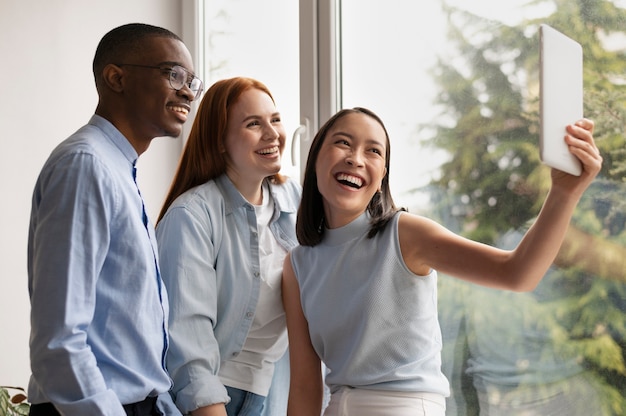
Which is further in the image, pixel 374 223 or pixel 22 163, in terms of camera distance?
pixel 22 163

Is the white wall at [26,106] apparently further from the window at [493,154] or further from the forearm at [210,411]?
the forearm at [210,411]

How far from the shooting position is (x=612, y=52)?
167cm

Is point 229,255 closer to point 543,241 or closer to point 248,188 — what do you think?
point 248,188

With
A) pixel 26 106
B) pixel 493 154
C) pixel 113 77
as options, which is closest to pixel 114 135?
pixel 113 77

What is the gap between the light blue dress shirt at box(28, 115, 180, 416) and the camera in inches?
44.8

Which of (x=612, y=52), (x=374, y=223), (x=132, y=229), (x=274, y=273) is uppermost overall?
(x=612, y=52)

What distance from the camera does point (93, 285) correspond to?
118 cm

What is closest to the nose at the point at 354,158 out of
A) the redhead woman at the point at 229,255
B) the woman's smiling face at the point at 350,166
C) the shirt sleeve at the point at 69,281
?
the woman's smiling face at the point at 350,166

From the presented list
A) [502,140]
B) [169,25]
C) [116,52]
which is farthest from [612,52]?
[169,25]

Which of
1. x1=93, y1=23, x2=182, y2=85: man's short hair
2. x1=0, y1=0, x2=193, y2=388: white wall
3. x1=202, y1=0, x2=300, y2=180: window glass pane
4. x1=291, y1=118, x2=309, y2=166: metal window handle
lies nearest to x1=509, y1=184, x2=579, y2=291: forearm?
x1=93, y1=23, x2=182, y2=85: man's short hair

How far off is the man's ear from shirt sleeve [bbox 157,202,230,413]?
39cm

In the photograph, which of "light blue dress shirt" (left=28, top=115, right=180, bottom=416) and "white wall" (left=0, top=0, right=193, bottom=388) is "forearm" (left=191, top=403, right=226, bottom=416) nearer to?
"light blue dress shirt" (left=28, top=115, right=180, bottom=416)

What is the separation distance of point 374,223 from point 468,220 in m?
0.41

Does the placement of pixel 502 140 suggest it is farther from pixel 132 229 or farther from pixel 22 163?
pixel 22 163
